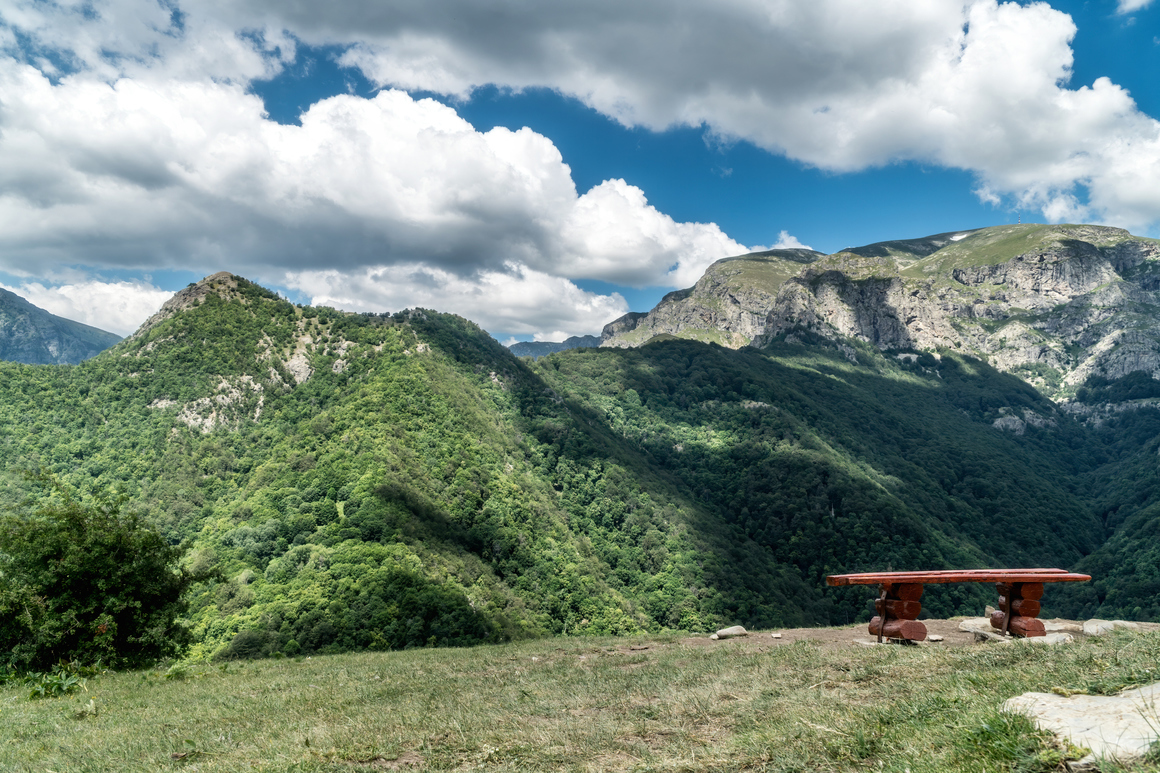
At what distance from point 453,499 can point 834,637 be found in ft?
265

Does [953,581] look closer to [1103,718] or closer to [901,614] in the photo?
[901,614]

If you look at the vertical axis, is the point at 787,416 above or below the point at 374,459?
above

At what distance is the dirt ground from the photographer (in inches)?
Answer: 554

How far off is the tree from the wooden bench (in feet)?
68.3

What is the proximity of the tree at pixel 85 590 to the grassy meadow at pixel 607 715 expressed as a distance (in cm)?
238

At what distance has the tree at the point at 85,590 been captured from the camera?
51.7 ft

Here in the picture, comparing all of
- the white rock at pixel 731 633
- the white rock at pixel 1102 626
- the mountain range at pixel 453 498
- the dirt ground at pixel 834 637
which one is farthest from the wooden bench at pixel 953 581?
the mountain range at pixel 453 498

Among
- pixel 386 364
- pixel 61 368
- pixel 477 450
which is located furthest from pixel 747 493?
pixel 61 368

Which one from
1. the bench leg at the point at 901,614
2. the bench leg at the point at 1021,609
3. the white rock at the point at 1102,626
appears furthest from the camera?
the white rock at the point at 1102,626

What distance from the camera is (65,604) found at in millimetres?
16547

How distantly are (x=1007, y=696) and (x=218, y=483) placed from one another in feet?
349

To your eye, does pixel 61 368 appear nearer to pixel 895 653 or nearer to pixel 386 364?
pixel 386 364

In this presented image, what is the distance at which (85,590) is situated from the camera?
17.2 metres

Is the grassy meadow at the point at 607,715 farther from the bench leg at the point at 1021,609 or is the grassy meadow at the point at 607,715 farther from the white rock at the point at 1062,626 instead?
the white rock at the point at 1062,626
